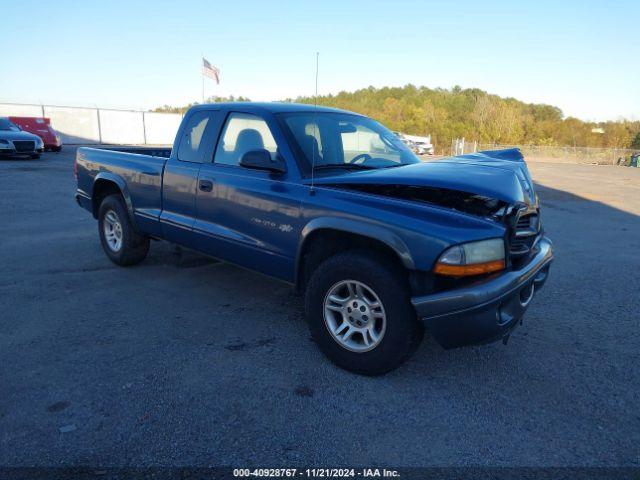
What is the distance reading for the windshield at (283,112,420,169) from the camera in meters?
3.78

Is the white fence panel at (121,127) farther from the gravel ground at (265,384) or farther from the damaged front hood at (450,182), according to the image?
the damaged front hood at (450,182)

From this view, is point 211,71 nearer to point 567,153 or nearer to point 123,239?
point 123,239

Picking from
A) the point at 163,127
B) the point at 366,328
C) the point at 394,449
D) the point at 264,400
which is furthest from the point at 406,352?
the point at 163,127

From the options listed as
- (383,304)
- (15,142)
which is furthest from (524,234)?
(15,142)

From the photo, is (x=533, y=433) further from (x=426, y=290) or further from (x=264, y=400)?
(x=264, y=400)

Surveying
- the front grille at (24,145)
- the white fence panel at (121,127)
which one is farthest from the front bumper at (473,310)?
the white fence panel at (121,127)

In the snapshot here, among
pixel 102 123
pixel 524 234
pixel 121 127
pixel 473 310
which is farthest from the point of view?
pixel 121 127

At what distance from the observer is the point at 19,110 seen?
31516mm

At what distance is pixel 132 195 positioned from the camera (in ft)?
16.6

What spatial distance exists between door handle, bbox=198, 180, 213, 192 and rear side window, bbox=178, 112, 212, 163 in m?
0.25

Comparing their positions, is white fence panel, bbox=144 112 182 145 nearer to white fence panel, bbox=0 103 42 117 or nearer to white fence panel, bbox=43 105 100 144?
white fence panel, bbox=43 105 100 144

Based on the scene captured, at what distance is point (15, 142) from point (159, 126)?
890 inches

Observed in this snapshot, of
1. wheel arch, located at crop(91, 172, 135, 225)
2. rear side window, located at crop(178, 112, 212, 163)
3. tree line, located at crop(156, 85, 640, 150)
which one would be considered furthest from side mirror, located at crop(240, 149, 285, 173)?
tree line, located at crop(156, 85, 640, 150)

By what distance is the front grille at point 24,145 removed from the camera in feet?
58.2
